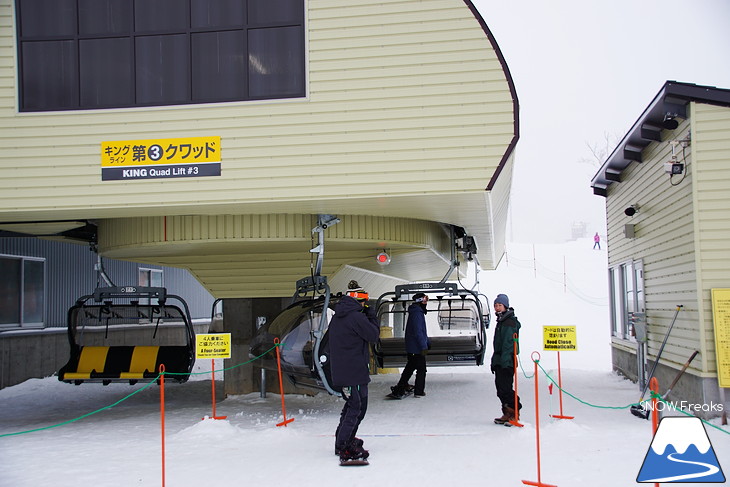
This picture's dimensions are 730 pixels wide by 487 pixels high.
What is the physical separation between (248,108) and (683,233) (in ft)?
21.7

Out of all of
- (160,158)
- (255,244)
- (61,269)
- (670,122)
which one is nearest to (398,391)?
(255,244)

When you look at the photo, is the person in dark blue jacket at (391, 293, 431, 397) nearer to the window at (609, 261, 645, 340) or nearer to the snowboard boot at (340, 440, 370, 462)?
the window at (609, 261, 645, 340)

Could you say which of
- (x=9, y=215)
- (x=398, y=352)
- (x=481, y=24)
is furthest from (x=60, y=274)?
(x=481, y=24)

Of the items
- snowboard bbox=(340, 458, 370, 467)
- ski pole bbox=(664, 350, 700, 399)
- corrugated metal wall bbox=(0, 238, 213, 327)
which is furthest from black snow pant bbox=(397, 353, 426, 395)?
corrugated metal wall bbox=(0, 238, 213, 327)

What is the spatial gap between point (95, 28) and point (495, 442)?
27.0ft

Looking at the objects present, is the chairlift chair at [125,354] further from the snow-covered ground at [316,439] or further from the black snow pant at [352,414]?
the black snow pant at [352,414]

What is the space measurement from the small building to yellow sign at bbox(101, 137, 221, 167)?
256 inches

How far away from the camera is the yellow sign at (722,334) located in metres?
9.89

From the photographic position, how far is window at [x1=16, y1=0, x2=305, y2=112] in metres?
10.7

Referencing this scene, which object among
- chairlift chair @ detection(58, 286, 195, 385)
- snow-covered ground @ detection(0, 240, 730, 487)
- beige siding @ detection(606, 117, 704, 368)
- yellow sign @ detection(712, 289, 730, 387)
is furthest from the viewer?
chairlift chair @ detection(58, 286, 195, 385)

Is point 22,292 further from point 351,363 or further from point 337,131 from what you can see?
point 351,363

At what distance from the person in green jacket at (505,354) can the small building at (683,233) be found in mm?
2609

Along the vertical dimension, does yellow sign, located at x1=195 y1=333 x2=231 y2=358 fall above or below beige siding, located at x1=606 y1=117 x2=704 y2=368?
below

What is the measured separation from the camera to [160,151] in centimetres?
1054
